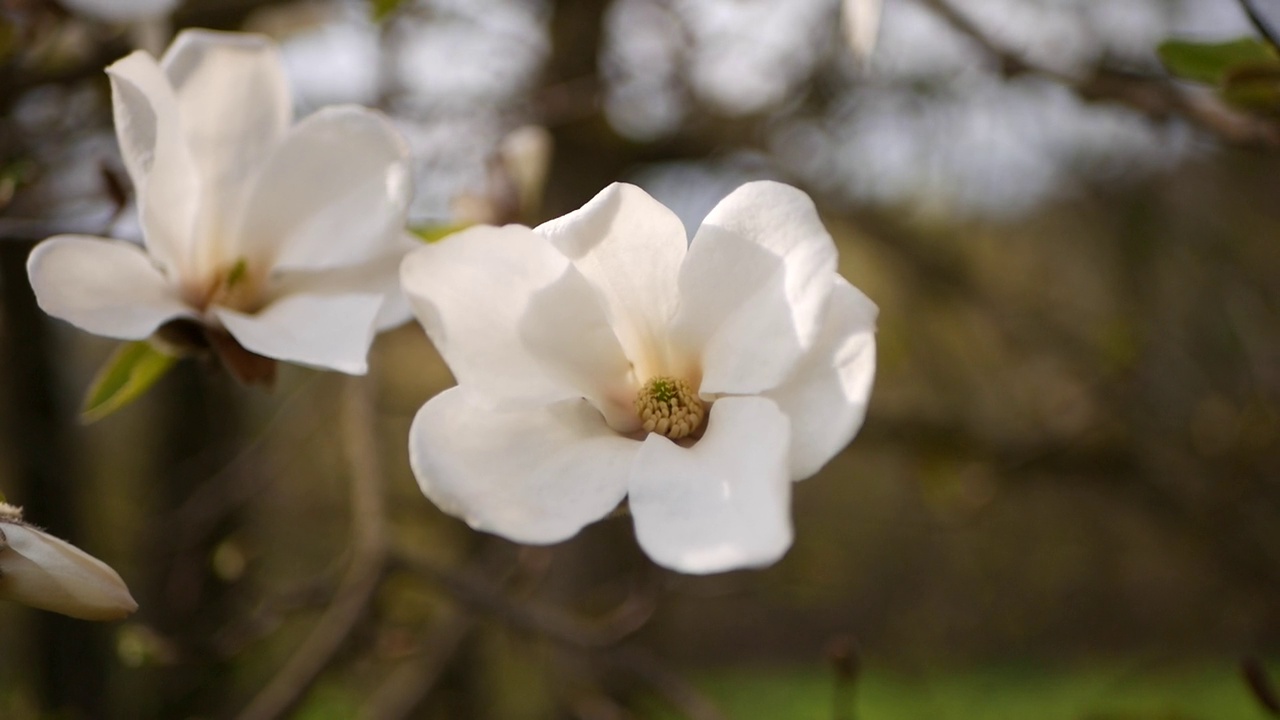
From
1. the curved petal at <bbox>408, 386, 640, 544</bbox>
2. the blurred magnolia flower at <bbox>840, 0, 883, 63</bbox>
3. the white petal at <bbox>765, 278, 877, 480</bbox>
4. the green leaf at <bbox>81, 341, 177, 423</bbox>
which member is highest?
the blurred magnolia flower at <bbox>840, 0, 883, 63</bbox>

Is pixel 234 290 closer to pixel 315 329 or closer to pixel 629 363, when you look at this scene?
pixel 315 329

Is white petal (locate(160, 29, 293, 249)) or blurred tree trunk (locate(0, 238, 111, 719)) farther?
blurred tree trunk (locate(0, 238, 111, 719))

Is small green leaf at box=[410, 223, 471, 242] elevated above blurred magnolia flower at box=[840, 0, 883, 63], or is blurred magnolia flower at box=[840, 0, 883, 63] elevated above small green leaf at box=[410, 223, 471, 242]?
blurred magnolia flower at box=[840, 0, 883, 63]

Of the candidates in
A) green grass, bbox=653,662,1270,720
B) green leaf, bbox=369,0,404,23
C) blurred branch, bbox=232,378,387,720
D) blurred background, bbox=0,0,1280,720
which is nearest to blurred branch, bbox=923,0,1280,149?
blurred background, bbox=0,0,1280,720

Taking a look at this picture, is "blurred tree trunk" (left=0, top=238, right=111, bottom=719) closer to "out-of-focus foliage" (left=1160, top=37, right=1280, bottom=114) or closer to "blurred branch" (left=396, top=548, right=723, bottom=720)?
"blurred branch" (left=396, top=548, right=723, bottom=720)

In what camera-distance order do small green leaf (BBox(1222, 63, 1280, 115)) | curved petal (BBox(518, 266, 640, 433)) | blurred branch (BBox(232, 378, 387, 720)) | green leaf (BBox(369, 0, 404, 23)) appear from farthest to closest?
blurred branch (BBox(232, 378, 387, 720)), green leaf (BBox(369, 0, 404, 23)), small green leaf (BBox(1222, 63, 1280, 115)), curved petal (BBox(518, 266, 640, 433))

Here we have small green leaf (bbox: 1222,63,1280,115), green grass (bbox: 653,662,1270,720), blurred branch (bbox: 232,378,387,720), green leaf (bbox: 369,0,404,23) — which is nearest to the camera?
small green leaf (bbox: 1222,63,1280,115)

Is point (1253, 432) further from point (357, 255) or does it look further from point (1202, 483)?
point (357, 255)

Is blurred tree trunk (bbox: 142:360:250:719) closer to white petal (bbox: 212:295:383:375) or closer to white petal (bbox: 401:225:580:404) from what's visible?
white petal (bbox: 212:295:383:375)
